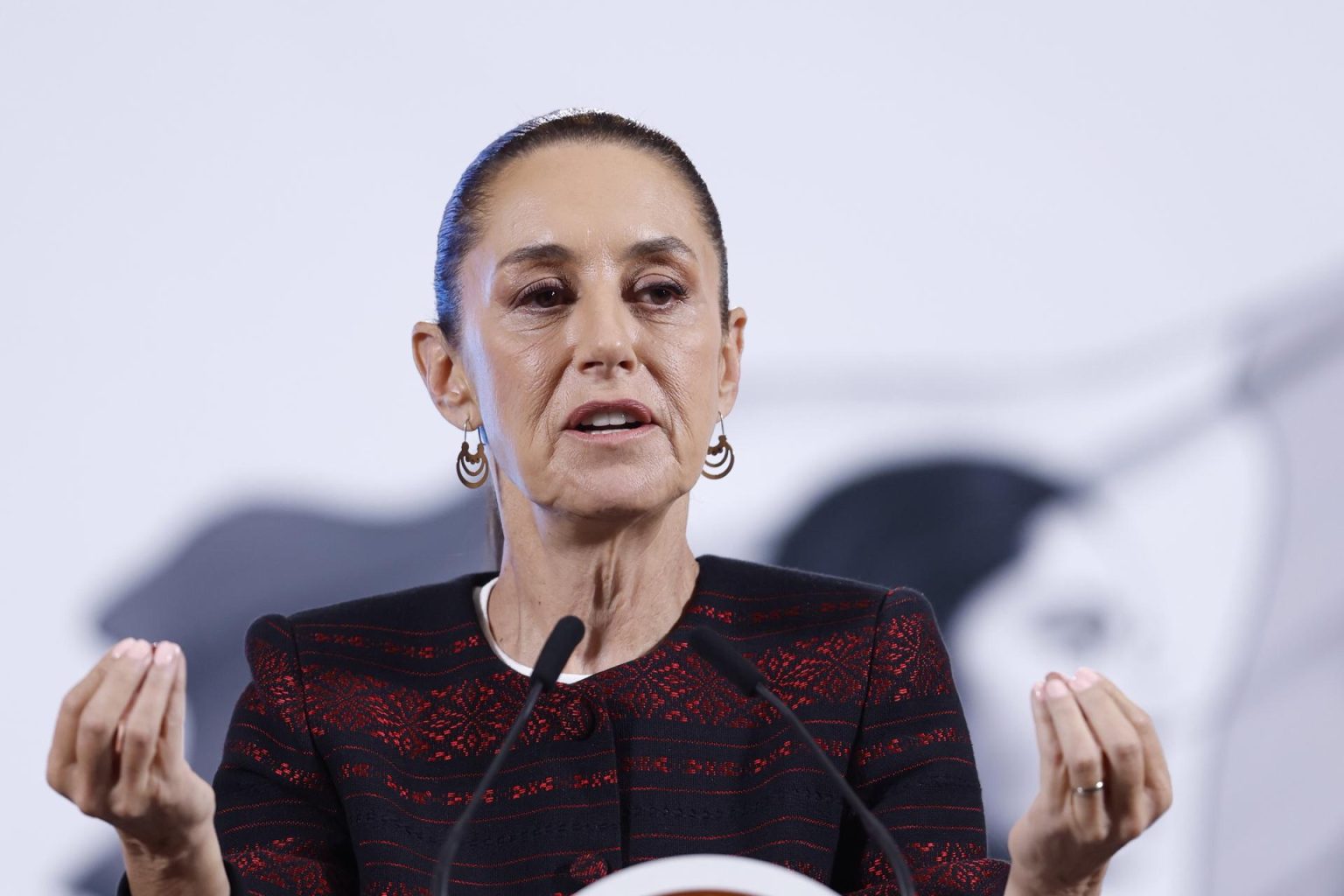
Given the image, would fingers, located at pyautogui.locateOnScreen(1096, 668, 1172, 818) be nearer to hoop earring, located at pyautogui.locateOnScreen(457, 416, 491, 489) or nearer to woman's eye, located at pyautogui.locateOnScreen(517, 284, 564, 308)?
woman's eye, located at pyautogui.locateOnScreen(517, 284, 564, 308)

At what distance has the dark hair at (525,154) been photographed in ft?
5.29

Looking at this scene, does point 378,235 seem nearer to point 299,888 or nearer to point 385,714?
point 385,714

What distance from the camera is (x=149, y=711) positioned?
1010mm

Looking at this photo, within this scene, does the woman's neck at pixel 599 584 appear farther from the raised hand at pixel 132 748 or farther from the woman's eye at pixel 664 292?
the raised hand at pixel 132 748

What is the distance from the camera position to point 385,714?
5.03 feet

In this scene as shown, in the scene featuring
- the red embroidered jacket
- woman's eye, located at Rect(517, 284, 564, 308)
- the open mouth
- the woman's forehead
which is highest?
the woman's forehead

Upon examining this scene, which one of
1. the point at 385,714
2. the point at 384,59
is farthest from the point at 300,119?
the point at 385,714

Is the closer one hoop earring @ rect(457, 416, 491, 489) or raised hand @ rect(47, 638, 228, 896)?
raised hand @ rect(47, 638, 228, 896)

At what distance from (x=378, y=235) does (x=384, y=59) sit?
0.24 meters

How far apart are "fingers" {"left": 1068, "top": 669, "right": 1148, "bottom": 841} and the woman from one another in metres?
0.29

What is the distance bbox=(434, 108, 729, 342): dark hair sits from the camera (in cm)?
161

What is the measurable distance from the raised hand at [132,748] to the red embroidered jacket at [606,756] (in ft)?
1.05

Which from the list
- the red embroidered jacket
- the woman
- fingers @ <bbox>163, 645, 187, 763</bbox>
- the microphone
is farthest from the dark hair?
fingers @ <bbox>163, 645, 187, 763</bbox>

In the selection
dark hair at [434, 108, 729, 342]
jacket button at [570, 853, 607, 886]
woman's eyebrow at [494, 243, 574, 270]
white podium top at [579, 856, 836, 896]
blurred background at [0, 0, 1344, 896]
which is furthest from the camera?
blurred background at [0, 0, 1344, 896]
